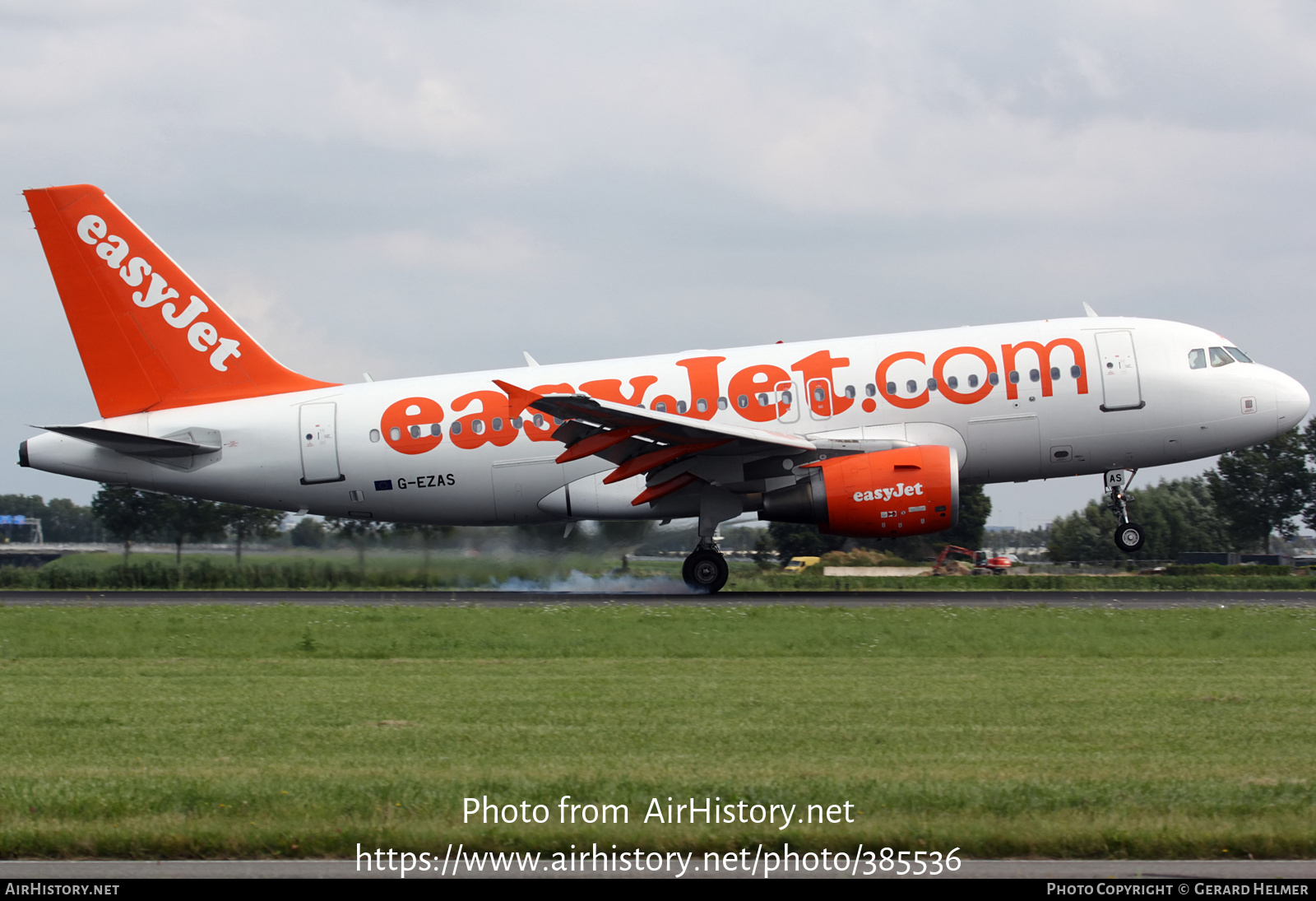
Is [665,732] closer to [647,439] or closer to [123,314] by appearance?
[647,439]

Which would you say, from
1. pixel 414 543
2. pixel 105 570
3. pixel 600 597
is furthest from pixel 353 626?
pixel 105 570

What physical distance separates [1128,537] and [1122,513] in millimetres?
Answer: 503

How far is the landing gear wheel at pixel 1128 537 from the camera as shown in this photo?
80.2 feet

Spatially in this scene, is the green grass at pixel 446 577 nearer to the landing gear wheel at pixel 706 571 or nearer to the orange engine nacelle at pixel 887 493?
the landing gear wheel at pixel 706 571

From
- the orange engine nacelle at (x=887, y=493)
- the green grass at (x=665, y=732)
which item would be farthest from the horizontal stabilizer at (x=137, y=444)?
the orange engine nacelle at (x=887, y=493)

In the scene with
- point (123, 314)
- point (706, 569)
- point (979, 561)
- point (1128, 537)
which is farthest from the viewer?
point (979, 561)

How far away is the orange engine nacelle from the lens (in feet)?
74.6

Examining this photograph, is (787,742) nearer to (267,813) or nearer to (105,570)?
(267,813)

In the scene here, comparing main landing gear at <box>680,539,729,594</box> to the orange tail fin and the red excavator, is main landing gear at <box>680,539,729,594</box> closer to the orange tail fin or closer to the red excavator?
the orange tail fin

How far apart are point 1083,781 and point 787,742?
2.43 m

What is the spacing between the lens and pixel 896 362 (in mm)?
24422

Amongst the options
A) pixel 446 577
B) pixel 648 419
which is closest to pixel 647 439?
pixel 648 419

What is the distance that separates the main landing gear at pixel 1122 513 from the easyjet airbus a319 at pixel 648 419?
7 centimetres

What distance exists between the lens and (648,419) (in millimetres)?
22812
